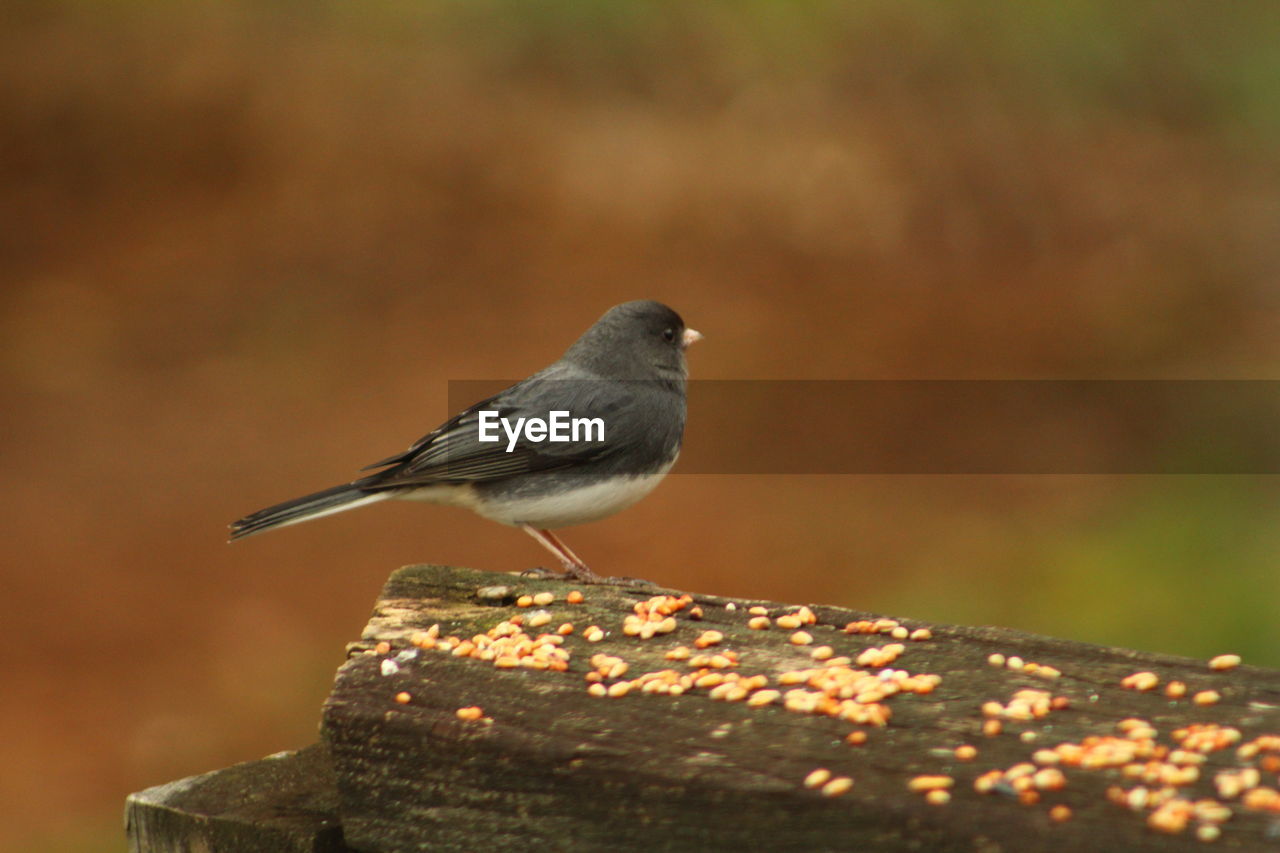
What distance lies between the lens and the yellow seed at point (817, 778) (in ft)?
6.03

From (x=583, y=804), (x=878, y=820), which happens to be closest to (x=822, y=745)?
(x=878, y=820)

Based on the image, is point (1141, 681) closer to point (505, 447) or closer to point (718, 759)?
point (718, 759)

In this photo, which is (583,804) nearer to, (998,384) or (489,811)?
(489,811)

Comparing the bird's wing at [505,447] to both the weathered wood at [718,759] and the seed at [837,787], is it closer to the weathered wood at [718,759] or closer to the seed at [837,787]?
the weathered wood at [718,759]

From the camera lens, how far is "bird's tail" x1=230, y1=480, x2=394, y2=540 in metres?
3.44

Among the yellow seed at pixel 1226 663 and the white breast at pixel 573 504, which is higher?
the white breast at pixel 573 504

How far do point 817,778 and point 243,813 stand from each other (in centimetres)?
96

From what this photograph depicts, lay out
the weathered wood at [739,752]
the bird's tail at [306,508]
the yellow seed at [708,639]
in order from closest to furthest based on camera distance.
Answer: the weathered wood at [739,752]
the yellow seed at [708,639]
the bird's tail at [306,508]

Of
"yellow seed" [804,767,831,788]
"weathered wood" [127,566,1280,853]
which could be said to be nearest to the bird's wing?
"weathered wood" [127,566,1280,853]

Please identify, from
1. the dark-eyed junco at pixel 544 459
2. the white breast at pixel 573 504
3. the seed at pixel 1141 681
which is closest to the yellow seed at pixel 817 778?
the seed at pixel 1141 681

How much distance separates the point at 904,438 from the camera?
7461mm

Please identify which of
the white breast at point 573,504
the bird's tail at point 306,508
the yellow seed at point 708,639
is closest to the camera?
the yellow seed at point 708,639

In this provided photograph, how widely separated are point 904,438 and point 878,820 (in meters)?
5.82

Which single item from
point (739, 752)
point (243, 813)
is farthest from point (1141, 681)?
point (243, 813)
